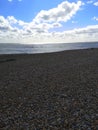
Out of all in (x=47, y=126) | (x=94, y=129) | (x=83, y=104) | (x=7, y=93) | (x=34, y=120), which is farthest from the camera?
(x=7, y=93)

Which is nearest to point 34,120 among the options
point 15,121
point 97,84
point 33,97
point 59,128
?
point 15,121

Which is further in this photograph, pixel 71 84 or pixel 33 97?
pixel 71 84

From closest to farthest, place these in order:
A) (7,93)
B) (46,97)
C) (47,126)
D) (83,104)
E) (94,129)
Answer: (94,129) → (47,126) → (83,104) → (46,97) → (7,93)

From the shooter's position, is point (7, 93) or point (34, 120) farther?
point (7, 93)

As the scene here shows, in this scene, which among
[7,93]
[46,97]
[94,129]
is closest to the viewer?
[94,129]

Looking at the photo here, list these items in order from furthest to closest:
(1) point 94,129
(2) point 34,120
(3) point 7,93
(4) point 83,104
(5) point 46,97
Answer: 1. (3) point 7,93
2. (5) point 46,97
3. (4) point 83,104
4. (2) point 34,120
5. (1) point 94,129

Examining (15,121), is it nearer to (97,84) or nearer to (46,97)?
(46,97)

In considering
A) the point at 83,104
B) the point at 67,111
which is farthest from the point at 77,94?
the point at 67,111

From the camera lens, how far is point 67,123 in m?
6.30

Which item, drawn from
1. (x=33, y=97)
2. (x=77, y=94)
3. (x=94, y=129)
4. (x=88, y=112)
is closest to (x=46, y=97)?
Answer: (x=33, y=97)

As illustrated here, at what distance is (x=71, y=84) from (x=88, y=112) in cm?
408

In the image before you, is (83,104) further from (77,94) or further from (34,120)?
(34,120)

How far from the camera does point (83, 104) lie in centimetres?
779

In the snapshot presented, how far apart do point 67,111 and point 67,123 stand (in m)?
0.95
